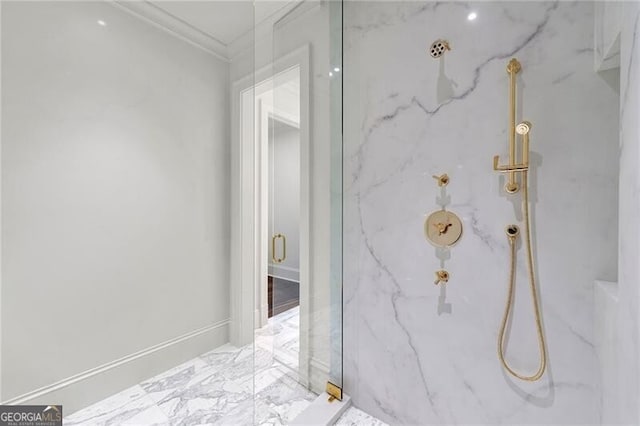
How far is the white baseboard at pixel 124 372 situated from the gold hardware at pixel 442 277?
6.02 feet

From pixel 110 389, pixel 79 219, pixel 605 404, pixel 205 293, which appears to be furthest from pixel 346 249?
pixel 110 389

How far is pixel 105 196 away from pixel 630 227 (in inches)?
89.1

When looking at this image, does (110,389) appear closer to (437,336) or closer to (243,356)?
(243,356)

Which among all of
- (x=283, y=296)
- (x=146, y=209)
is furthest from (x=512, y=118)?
(x=146, y=209)

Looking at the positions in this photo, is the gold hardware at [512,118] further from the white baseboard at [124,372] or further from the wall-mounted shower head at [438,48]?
the white baseboard at [124,372]

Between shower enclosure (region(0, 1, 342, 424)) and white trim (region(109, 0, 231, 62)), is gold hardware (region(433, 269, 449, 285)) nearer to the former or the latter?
shower enclosure (region(0, 1, 342, 424))

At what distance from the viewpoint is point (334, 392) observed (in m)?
1.38

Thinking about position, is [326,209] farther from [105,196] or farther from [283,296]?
[105,196]

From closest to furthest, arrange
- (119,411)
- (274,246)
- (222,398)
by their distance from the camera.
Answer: (274,246), (119,411), (222,398)

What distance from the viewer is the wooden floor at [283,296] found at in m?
1.43

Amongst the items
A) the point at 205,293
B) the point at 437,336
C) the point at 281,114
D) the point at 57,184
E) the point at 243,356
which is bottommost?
the point at 243,356

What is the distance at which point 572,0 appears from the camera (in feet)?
2.90

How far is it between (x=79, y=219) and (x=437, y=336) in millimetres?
1974

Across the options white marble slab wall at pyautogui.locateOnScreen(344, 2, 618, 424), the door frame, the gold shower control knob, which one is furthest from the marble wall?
the door frame
